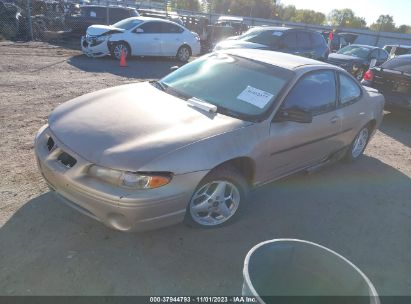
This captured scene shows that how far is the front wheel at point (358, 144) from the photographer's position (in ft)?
17.8

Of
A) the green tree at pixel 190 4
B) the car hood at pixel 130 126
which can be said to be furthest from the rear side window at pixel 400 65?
the green tree at pixel 190 4

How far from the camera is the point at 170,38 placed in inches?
541

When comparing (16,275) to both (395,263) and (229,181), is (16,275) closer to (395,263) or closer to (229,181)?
(229,181)

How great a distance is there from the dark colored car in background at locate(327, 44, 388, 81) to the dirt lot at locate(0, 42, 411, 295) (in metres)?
8.90

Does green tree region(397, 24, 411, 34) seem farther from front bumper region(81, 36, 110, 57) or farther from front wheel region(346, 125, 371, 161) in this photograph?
front wheel region(346, 125, 371, 161)

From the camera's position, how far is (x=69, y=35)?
1578 cm

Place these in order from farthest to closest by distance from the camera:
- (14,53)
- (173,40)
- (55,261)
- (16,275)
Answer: (173,40)
(14,53)
(55,261)
(16,275)

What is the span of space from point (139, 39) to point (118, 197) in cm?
1109

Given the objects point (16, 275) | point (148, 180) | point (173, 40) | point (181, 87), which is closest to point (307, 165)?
point (181, 87)

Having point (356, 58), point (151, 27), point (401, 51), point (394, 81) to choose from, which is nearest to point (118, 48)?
point (151, 27)

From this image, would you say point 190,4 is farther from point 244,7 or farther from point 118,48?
point 118,48

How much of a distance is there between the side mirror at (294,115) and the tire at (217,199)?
737 millimetres

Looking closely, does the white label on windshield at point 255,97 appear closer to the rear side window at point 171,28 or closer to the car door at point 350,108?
the car door at point 350,108

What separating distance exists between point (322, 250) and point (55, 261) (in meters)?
2.04
